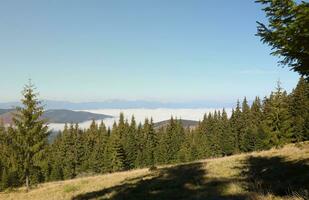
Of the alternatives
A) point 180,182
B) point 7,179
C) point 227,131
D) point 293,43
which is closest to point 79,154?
point 7,179

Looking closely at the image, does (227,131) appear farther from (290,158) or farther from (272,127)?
(290,158)

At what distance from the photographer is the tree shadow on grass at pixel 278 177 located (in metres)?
11.7

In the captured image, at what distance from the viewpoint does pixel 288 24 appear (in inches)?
453

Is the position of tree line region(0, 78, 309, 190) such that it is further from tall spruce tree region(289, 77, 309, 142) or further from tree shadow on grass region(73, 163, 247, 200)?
tree shadow on grass region(73, 163, 247, 200)

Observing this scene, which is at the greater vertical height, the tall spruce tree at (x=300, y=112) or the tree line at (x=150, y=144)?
the tall spruce tree at (x=300, y=112)

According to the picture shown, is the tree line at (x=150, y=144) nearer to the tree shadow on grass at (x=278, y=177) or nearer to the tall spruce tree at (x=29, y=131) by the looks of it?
the tall spruce tree at (x=29, y=131)

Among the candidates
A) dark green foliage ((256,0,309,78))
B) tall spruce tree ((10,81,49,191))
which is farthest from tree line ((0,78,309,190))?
dark green foliage ((256,0,309,78))

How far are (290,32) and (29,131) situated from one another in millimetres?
32115

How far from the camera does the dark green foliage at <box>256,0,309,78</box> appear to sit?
10.9 m

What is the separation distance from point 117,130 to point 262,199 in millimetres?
118878

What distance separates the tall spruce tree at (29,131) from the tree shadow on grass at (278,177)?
82.8ft

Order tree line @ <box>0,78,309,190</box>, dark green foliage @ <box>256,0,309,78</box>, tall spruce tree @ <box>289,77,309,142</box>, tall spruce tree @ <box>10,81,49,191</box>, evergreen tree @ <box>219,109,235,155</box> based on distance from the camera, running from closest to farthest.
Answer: dark green foliage @ <box>256,0,309,78</box> < tall spruce tree @ <box>10,81,49,191</box> < tall spruce tree @ <box>289,77,309,142</box> < tree line @ <box>0,78,309,190</box> < evergreen tree @ <box>219,109,235,155</box>

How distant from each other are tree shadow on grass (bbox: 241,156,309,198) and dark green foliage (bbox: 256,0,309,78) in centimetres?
410

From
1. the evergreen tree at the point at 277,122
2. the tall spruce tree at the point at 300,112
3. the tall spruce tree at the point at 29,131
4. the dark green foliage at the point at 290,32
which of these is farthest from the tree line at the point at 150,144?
the dark green foliage at the point at 290,32
